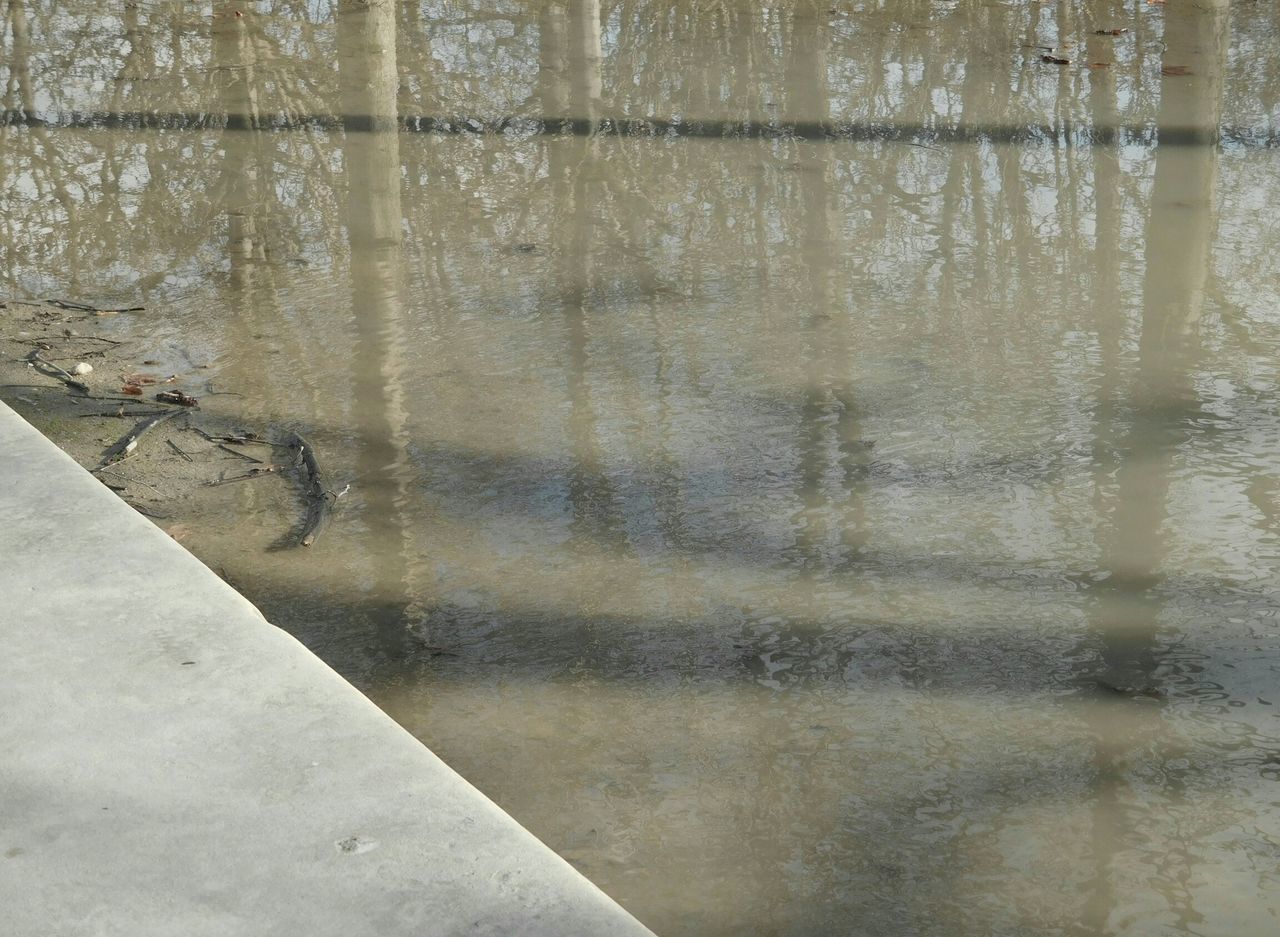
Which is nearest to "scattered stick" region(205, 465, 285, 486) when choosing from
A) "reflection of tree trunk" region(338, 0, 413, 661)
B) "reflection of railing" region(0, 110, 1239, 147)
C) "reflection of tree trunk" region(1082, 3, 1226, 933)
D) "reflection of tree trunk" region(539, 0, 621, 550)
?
"reflection of tree trunk" region(338, 0, 413, 661)

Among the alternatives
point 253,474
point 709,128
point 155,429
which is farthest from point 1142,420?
point 709,128

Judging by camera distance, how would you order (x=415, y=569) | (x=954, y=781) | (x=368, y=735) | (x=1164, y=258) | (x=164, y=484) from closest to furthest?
(x=368, y=735) < (x=954, y=781) < (x=415, y=569) < (x=164, y=484) < (x=1164, y=258)

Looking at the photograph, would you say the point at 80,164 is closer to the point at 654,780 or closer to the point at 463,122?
the point at 463,122

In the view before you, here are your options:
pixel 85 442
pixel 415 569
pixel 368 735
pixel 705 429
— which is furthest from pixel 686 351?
pixel 368 735

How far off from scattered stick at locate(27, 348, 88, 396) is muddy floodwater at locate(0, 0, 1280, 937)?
27cm

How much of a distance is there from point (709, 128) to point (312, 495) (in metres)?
3.92

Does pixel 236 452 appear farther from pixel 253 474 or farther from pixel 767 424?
pixel 767 424

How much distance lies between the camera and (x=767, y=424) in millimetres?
4070

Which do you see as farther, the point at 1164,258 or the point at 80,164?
the point at 80,164

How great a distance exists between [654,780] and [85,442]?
2.28 metres

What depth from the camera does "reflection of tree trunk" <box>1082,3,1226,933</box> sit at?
2.70m

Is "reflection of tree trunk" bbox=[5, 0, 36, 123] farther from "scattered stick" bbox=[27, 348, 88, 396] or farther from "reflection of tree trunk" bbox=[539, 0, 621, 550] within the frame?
"scattered stick" bbox=[27, 348, 88, 396]

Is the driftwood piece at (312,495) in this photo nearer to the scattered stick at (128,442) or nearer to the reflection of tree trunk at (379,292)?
the reflection of tree trunk at (379,292)

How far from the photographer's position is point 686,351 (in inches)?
181
